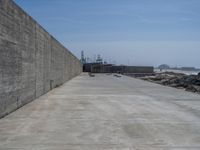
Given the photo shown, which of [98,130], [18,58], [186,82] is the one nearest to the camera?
[98,130]

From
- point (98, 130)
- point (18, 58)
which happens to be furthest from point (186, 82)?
point (98, 130)

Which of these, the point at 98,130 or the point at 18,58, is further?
the point at 18,58

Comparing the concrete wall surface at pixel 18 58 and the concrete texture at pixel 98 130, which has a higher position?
the concrete wall surface at pixel 18 58

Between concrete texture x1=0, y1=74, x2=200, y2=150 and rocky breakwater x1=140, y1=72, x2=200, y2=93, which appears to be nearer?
concrete texture x1=0, y1=74, x2=200, y2=150

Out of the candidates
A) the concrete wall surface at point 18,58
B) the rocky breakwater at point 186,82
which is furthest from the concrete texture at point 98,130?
the rocky breakwater at point 186,82

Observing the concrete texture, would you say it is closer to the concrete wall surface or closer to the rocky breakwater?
the concrete wall surface

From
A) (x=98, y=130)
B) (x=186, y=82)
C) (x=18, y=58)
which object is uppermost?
(x=18, y=58)

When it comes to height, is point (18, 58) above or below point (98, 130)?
above

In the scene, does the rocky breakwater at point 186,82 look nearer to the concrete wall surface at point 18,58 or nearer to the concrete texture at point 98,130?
the concrete wall surface at point 18,58

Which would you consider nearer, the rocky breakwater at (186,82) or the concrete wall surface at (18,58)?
the concrete wall surface at (18,58)

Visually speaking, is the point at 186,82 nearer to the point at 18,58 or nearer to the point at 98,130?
the point at 18,58

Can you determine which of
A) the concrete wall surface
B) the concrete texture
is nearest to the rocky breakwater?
the concrete wall surface

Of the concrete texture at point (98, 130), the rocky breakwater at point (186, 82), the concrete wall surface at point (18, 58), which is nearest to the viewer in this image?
the concrete texture at point (98, 130)

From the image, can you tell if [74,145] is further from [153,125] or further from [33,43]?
[33,43]
